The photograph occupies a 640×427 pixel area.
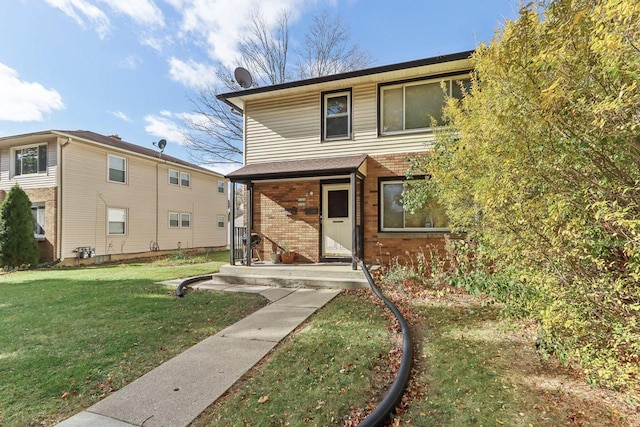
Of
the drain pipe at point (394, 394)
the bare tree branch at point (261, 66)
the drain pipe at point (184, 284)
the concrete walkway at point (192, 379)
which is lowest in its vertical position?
the concrete walkway at point (192, 379)

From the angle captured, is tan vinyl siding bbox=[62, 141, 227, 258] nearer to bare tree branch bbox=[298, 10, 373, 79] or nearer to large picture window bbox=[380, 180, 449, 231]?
bare tree branch bbox=[298, 10, 373, 79]

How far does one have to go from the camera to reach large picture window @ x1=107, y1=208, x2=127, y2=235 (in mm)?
14320

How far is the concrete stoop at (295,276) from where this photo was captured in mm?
6930

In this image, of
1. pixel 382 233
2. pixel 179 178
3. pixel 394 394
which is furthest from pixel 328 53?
pixel 394 394

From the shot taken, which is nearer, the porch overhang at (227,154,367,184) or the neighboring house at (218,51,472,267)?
the porch overhang at (227,154,367,184)

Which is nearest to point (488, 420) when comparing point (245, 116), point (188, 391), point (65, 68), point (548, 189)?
point (548, 189)

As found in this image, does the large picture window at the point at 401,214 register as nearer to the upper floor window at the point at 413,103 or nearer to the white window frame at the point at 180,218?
the upper floor window at the point at 413,103

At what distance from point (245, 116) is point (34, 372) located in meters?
8.17

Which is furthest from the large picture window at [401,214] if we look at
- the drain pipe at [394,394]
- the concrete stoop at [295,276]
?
the drain pipe at [394,394]

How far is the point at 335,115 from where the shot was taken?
8.89 m

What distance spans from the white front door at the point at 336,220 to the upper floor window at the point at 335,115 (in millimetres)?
1536

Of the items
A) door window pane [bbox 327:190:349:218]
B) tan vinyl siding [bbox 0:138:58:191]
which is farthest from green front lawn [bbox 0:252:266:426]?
tan vinyl siding [bbox 0:138:58:191]

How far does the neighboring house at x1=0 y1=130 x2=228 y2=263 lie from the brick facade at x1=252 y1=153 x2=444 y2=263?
30.0 feet

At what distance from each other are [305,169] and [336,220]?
1.88 meters
